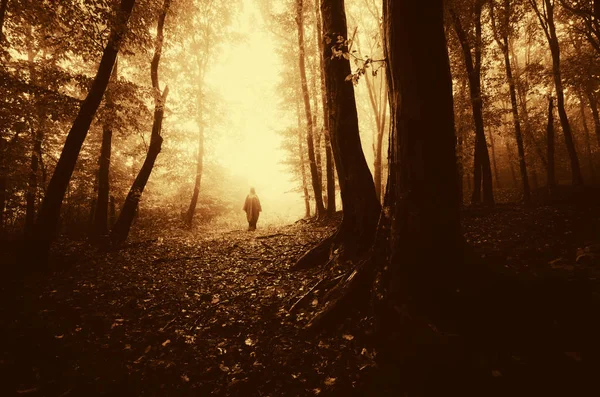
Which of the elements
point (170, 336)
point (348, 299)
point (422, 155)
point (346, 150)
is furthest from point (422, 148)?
point (170, 336)

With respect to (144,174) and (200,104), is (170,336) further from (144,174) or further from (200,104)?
(200,104)

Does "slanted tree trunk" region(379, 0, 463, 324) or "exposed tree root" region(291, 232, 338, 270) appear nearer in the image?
"slanted tree trunk" region(379, 0, 463, 324)

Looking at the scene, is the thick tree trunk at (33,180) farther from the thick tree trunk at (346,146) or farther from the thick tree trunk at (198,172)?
the thick tree trunk at (346,146)

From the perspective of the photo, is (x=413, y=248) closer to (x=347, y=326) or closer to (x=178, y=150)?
(x=347, y=326)

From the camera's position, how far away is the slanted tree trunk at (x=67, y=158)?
7.41 metres

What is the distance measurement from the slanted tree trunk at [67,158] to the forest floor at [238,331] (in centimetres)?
75

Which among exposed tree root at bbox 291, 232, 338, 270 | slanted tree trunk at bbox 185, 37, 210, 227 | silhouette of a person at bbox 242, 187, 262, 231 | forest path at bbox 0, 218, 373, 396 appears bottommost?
forest path at bbox 0, 218, 373, 396

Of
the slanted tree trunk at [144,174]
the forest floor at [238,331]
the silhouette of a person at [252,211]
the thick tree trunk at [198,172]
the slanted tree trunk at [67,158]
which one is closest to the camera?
the forest floor at [238,331]

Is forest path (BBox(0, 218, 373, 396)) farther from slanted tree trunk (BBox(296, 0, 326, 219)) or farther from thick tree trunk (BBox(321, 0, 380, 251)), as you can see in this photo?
slanted tree trunk (BBox(296, 0, 326, 219))

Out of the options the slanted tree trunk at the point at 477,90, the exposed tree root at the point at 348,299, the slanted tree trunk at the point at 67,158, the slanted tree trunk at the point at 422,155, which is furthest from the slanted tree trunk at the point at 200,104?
the exposed tree root at the point at 348,299

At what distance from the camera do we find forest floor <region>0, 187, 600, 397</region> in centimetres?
290

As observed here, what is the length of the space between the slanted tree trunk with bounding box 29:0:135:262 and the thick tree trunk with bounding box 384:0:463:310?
25.4 feet

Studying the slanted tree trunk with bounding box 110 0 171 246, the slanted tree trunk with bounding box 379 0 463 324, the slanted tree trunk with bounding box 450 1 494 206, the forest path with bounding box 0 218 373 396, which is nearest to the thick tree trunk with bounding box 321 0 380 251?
the forest path with bounding box 0 218 373 396

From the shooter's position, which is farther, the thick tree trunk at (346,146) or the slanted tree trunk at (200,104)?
the slanted tree trunk at (200,104)
